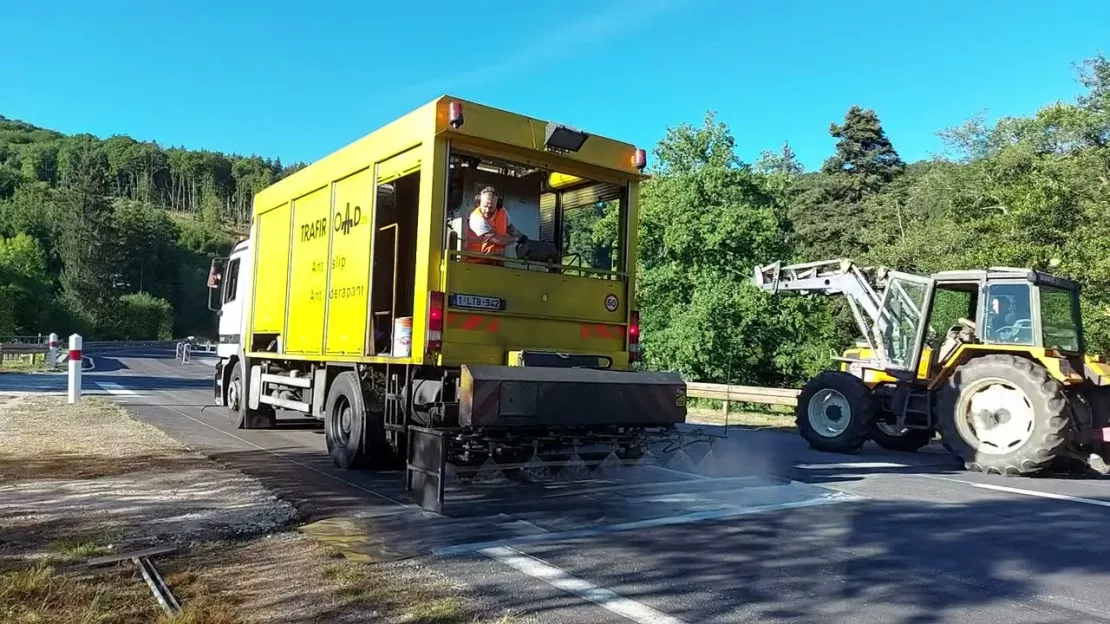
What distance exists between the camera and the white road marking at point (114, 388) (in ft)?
59.3

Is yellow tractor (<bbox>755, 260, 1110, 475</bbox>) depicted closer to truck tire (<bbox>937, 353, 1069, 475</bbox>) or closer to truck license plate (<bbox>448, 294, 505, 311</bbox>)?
truck tire (<bbox>937, 353, 1069, 475</bbox>)

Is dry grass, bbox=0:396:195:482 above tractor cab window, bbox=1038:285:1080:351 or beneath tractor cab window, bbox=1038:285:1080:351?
beneath

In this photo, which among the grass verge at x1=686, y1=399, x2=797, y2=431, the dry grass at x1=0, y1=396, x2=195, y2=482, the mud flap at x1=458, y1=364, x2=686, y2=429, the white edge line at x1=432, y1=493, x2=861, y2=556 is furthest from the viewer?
the grass verge at x1=686, y1=399, x2=797, y2=431

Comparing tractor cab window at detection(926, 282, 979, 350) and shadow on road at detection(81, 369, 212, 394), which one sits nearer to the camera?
tractor cab window at detection(926, 282, 979, 350)

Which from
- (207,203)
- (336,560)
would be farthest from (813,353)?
(207,203)

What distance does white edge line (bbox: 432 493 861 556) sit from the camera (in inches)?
210

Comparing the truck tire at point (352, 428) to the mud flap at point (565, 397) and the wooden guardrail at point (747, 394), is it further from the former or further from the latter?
the wooden guardrail at point (747, 394)

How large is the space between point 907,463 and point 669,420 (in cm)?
483

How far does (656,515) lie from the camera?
6488 mm

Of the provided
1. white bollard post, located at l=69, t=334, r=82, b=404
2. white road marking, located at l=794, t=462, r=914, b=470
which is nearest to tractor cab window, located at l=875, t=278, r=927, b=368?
white road marking, located at l=794, t=462, r=914, b=470

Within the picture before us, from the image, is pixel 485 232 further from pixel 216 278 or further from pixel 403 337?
pixel 216 278

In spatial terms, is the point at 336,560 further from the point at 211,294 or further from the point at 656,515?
the point at 211,294

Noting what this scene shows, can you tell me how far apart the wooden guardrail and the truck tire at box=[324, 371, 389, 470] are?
338 inches

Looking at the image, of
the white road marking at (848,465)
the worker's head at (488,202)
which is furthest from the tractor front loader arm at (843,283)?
the worker's head at (488,202)
